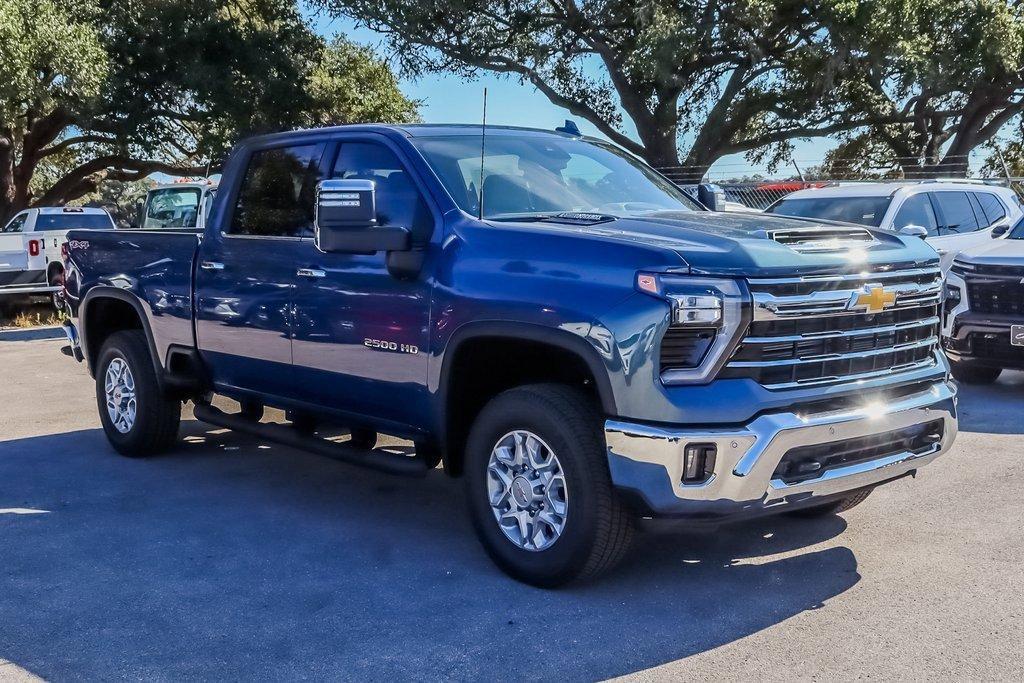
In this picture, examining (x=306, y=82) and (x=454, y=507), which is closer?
(x=454, y=507)

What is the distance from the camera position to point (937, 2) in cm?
2242

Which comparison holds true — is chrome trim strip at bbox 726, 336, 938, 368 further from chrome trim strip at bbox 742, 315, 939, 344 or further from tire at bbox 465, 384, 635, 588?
tire at bbox 465, 384, 635, 588

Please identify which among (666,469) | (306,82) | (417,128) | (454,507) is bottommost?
(454,507)

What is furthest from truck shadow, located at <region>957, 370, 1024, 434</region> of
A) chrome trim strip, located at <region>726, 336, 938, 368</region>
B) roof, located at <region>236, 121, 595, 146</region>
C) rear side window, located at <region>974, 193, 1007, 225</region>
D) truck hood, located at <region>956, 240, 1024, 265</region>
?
roof, located at <region>236, 121, 595, 146</region>

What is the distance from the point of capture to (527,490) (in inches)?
183

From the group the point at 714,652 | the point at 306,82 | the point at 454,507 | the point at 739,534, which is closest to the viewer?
the point at 714,652

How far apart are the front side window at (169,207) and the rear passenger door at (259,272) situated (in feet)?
27.7

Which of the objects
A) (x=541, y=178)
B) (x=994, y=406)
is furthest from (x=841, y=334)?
(x=994, y=406)

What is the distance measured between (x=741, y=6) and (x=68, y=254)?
19195 mm

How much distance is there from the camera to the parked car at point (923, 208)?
36.0 feet

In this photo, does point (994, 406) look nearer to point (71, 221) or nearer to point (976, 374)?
point (976, 374)

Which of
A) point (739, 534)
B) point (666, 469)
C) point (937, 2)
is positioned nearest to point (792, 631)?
point (666, 469)

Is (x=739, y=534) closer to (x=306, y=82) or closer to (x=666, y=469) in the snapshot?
(x=666, y=469)

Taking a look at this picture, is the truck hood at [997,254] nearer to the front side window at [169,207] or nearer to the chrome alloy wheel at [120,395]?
the chrome alloy wheel at [120,395]
